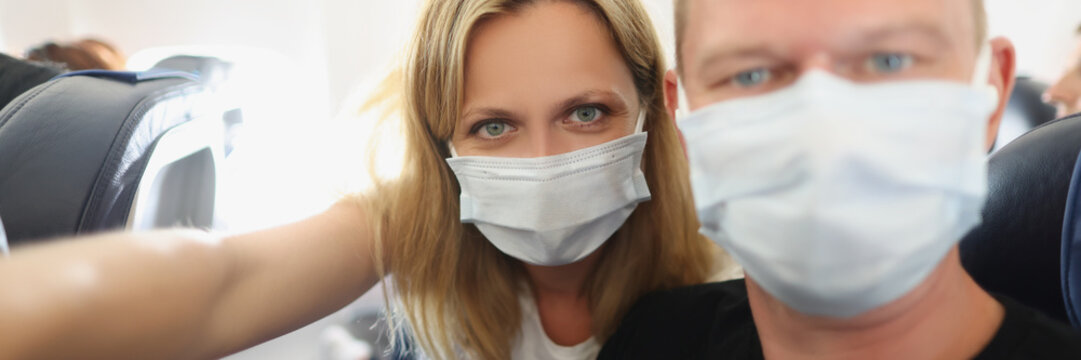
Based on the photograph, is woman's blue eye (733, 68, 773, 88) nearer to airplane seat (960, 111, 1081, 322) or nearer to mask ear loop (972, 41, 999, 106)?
mask ear loop (972, 41, 999, 106)

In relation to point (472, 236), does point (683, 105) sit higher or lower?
higher

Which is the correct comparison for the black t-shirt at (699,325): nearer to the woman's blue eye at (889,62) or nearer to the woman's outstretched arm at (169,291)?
the woman's blue eye at (889,62)

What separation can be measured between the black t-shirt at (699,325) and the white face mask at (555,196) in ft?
0.55

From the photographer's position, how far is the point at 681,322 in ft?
3.87

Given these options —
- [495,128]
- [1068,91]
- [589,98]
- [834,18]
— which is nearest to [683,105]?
[834,18]

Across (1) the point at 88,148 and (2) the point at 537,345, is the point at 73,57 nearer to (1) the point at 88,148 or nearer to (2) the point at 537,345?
(1) the point at 88,148

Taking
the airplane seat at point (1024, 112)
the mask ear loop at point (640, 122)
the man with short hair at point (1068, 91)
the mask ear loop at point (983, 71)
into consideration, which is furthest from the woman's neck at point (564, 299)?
the airplane seat at point (1024, 112)

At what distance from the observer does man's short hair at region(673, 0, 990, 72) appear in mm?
760

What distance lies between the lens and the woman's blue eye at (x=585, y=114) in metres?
1.20

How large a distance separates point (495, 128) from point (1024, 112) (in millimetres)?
2451

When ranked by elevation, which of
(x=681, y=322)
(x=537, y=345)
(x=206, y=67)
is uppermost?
(x=206, y=67)

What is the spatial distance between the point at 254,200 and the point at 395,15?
1.20m

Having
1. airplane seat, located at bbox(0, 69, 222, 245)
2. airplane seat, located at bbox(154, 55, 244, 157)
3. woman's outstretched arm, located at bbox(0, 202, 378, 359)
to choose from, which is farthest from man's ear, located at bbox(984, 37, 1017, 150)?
airplane seat, located at bbox(154, 55, 244, 157)

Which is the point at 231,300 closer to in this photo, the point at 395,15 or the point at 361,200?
the point at 361,200
